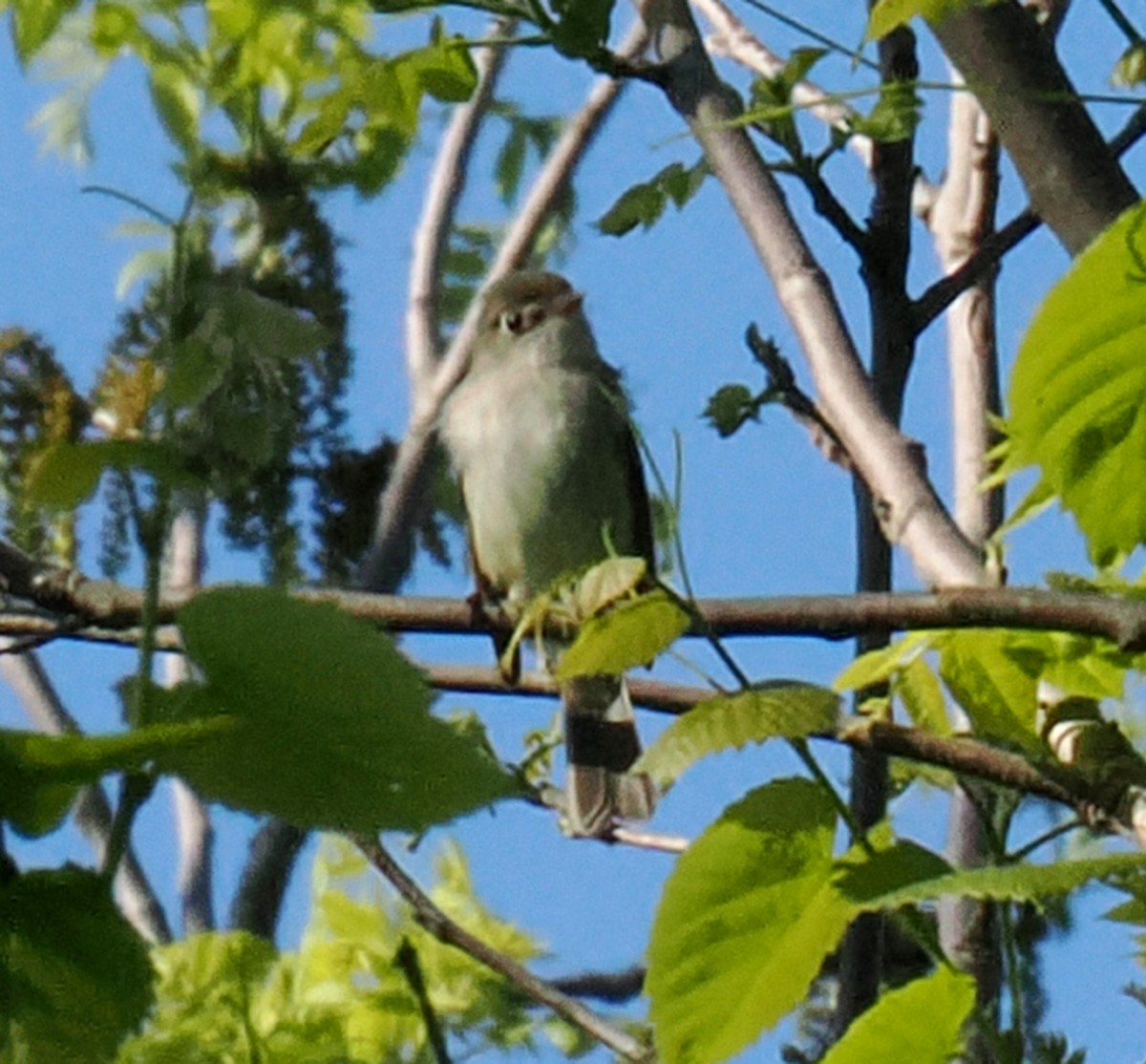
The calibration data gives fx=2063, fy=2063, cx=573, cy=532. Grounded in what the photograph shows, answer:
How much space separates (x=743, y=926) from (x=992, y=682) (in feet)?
1.06

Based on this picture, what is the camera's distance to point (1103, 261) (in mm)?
968

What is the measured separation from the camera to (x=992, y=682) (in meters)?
1.35

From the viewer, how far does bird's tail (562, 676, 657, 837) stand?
328cm

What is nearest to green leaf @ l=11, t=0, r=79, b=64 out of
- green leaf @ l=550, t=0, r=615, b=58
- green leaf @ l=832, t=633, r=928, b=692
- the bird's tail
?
green leaf @ l=550, t=0, r=615, b=58

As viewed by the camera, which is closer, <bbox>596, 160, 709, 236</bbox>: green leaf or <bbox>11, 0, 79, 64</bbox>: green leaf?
<bbox>596, 160, 709, 236</bbox>: green leaf

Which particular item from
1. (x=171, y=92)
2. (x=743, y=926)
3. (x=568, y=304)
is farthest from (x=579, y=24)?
(x=568, y=304)

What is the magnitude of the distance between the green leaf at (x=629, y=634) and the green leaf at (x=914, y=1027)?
0.84 ft

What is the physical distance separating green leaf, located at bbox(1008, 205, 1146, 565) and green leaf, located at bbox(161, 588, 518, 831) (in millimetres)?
420

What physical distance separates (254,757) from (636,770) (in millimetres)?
436

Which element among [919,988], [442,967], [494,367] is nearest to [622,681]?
[919,988]

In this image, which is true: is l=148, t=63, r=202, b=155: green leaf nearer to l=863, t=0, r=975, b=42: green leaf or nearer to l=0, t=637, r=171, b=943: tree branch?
l=863, t=0, r=975, b=42: green leaf

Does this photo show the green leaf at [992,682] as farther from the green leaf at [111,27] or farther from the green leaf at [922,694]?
the green leaf at [111,27]

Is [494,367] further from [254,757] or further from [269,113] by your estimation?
[254,757]

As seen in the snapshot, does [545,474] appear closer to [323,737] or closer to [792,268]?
[792,268]
